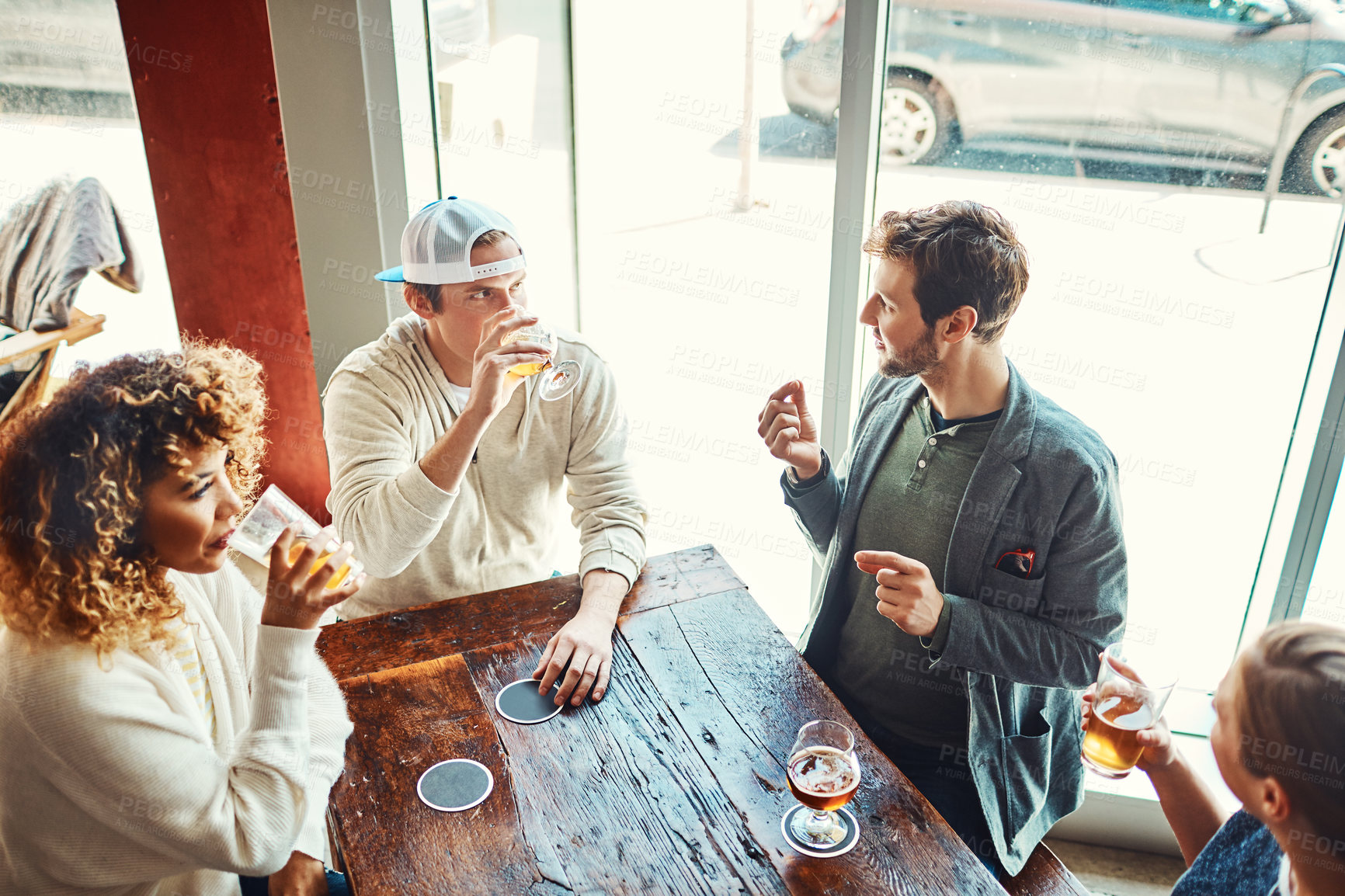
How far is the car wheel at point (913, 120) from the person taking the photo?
2279 mm

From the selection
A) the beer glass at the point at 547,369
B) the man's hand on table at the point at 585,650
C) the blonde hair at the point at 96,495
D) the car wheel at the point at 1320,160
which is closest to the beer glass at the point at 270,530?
the blonde hair at the point at 96,495

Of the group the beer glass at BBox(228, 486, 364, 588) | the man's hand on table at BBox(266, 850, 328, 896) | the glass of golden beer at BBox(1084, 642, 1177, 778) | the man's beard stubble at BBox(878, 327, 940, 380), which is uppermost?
the man's beard stubble at BBox(878, 327, 940, 380)

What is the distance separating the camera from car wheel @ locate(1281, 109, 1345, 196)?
78.8 inches

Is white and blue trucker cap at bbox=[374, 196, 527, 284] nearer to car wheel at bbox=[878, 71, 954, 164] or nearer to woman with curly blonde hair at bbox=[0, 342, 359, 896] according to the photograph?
woman with curly blonde hair at bbox=[0, 342, 359, 896]

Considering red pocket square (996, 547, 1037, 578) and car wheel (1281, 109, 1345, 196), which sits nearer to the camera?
red pocket square (996, 547, 1037, 578)

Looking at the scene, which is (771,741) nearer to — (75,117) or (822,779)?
(822,779)

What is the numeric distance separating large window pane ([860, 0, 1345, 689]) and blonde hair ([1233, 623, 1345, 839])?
1.45 meters

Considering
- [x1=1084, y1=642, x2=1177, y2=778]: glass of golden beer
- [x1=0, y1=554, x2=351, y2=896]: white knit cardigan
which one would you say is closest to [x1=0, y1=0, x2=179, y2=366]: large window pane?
[x1=0, y1=554, x2=351, y2=896]: white knit cardigan

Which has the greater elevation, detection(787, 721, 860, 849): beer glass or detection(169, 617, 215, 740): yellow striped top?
detection(169, 617, 215, 740): yellow striped top

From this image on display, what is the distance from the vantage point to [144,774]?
110 centimetres

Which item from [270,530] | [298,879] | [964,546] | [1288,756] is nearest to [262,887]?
[298,879]

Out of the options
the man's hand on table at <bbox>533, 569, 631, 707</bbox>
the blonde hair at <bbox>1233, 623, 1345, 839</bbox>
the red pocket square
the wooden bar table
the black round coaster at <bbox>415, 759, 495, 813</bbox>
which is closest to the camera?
the blonde hair at <bbox>1233, 623, 1345, 839</bbox>

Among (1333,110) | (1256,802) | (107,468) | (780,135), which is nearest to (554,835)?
(107,468)

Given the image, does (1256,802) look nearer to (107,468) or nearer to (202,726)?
(202,726)
